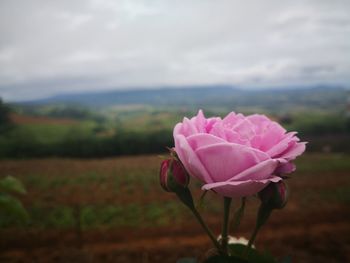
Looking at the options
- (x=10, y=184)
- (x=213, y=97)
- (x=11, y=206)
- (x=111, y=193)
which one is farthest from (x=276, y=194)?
(x=213, y=97)

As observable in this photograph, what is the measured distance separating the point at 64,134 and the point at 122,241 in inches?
805

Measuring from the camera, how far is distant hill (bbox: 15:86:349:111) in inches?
2862

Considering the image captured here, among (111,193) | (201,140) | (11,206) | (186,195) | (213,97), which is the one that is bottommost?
(111,193)

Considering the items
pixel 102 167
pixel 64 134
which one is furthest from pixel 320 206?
pixel 64 134

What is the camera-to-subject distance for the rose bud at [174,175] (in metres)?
0.57

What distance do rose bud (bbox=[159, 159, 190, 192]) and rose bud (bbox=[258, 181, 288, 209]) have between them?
5.2 inches

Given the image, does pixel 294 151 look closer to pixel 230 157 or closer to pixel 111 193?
pixel 230 157

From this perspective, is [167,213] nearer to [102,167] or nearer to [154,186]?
[154,186]

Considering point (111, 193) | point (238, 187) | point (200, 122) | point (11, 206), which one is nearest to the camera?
point (238, 187)

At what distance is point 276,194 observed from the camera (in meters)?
0.57

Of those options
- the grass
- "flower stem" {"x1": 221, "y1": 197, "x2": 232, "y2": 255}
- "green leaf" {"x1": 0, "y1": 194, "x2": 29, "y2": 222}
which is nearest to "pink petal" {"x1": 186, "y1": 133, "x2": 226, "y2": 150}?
"flower stem" {"x1": 221, "y1": 197, "x2": 232, "y2": 255}

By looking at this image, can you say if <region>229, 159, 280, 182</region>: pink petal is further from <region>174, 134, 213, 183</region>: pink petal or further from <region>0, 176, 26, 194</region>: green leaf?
<region>0, 176, 26, 194</region>: green leaf

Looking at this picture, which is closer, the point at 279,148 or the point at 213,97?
the point at 279,148

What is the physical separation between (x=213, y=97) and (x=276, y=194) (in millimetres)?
86680
